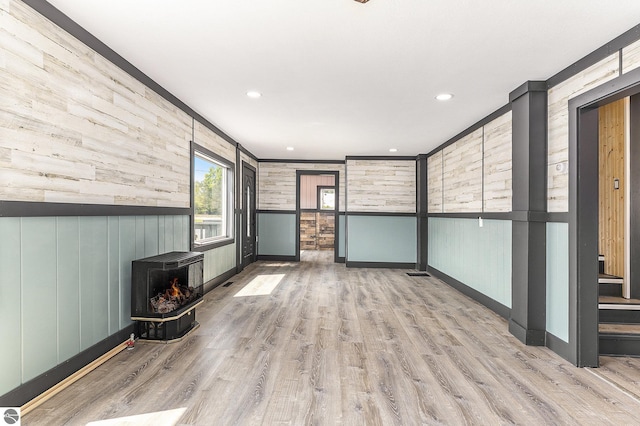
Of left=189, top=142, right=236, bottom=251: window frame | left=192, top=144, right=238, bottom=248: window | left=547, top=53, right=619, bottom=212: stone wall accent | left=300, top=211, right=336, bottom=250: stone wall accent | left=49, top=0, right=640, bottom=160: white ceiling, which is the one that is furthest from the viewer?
left=300, top=211, right=336, bottom=250: stone wall accent

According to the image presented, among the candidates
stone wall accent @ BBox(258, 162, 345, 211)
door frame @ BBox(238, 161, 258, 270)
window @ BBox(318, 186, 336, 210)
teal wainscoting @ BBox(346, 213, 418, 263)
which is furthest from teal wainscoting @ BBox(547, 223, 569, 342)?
window @ BBox(318, 186, 336, 210)

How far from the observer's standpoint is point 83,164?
232 centimetres

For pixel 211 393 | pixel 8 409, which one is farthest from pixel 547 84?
pixel 8 409

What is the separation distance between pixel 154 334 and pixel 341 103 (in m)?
3.01

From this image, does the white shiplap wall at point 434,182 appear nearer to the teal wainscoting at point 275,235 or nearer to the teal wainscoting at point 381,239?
the teal wainscoting at point 381,239

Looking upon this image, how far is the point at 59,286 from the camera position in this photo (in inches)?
83.1

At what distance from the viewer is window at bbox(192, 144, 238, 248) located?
4.43 metres

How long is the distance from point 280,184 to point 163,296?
16.6ft

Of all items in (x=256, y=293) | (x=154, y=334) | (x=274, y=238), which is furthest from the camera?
(x=274, y=238)

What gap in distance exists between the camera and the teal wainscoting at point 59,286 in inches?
70.7

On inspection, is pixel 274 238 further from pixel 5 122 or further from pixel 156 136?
pixel 5 122

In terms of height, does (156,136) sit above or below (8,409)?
above

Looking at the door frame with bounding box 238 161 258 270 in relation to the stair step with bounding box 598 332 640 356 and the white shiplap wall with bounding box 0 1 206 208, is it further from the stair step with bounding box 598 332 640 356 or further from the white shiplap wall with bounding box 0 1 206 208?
the stair step with bounding box 598 332 640 356

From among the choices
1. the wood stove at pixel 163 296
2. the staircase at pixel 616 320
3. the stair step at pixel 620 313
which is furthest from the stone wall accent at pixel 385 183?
the wood stove at pixel 163 296
